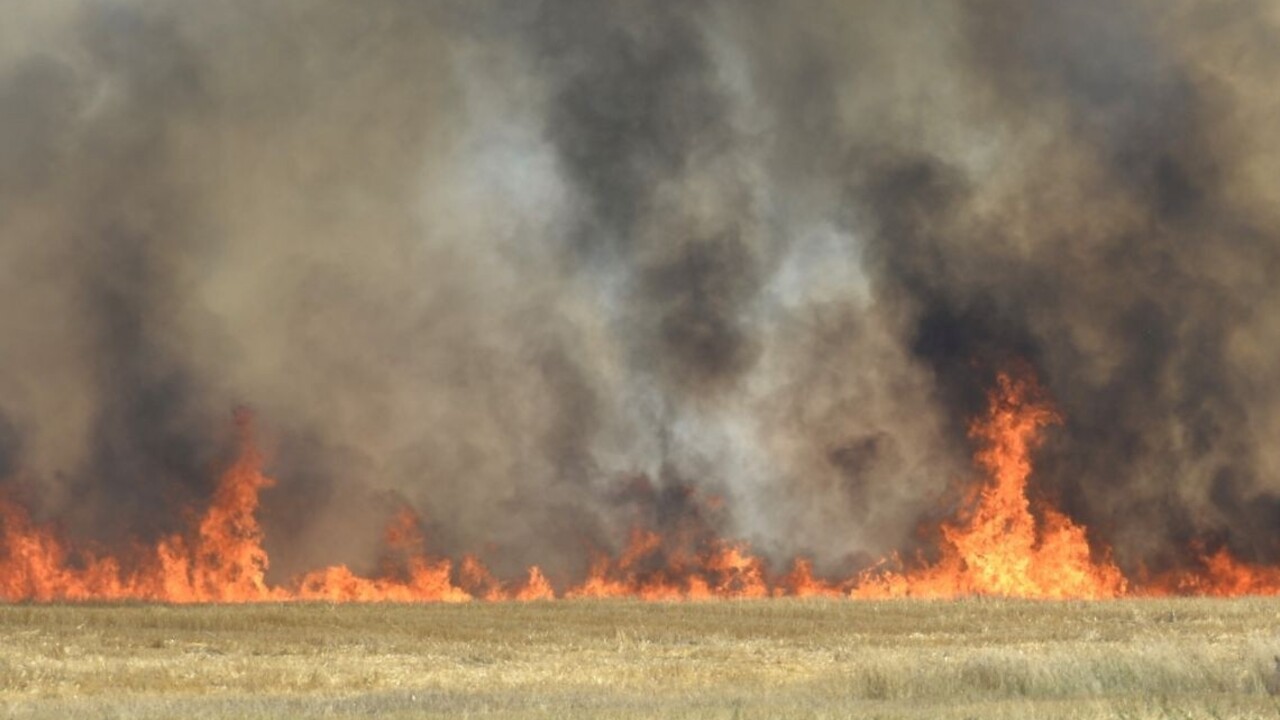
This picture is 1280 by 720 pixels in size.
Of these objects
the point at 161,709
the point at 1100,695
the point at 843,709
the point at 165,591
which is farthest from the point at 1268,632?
the point at 165,591

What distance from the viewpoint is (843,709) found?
85.7ft

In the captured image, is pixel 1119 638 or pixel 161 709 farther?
pixel 1119 638

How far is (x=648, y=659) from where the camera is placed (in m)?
41.9

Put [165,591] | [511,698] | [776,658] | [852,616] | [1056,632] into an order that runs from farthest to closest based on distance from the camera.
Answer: [165,591] → [852,616] → [1056,632] → [776,658] → [511,698]

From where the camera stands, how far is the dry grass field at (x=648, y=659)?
28.1 metres

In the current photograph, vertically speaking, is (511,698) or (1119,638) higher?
(1119,638)

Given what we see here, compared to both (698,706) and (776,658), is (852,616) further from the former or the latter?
(698,706)

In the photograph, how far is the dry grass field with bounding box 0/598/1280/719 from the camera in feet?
92.3

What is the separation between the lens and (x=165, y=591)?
66812mm

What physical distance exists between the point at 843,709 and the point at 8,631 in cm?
3025

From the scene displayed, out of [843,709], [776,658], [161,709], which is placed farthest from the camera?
[776,658]

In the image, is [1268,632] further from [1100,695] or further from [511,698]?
[511,698]

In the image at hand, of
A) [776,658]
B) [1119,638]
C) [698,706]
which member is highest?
[1119,638]

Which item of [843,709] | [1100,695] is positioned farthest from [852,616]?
[843,709]
